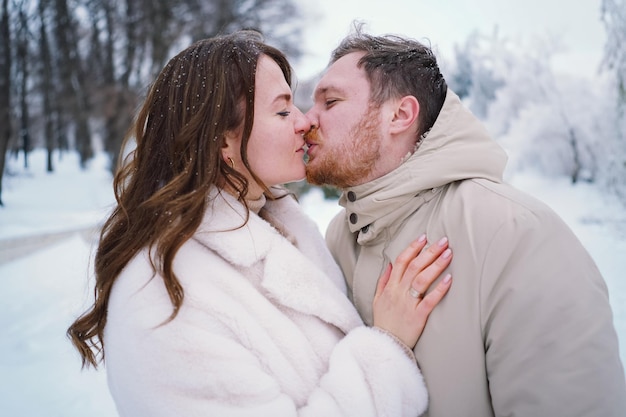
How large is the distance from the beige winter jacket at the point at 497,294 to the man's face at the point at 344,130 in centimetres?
21

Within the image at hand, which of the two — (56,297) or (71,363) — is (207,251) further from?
(56,297)

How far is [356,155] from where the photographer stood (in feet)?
7.25

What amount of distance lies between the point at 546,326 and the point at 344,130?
1158 millimetres

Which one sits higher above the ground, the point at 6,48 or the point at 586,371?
the point at 586,371

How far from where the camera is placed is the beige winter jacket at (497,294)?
1514mm

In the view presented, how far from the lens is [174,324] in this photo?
153cm

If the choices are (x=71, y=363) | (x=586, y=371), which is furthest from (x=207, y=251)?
(x=71, y=363)

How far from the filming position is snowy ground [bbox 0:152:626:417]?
4.05 metres

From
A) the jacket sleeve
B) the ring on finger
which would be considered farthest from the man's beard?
the jacket sleeve

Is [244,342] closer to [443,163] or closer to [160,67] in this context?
[443,163]

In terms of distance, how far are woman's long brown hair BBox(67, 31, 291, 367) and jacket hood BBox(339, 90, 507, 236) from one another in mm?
578

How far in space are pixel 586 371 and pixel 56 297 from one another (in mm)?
6985

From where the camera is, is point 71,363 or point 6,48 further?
point 6,48

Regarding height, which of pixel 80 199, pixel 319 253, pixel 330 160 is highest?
pixel 330 160
